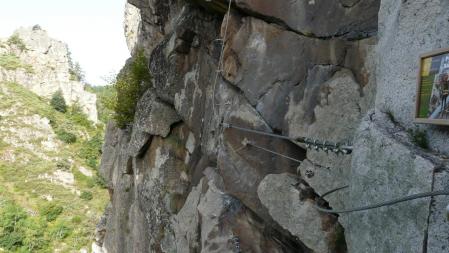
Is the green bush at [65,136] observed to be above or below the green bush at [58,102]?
below

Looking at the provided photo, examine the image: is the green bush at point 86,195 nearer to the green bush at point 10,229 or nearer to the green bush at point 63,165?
the green bush at point 63,165

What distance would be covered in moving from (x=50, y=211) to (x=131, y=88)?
2845cm

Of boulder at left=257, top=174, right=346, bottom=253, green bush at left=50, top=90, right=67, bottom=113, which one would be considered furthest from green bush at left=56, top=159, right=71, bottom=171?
boulder at left=257, top=174, right=346, bottom=253

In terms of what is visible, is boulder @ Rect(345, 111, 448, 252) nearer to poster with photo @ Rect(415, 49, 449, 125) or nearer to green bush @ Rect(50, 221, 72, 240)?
poster with photo @ Rect(415, 49, 449, 125)

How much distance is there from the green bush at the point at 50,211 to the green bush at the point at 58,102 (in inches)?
754

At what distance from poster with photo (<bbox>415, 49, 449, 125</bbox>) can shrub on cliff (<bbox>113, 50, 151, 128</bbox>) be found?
9188 mm

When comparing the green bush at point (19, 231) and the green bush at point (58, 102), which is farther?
the green bush at point (58, 102)

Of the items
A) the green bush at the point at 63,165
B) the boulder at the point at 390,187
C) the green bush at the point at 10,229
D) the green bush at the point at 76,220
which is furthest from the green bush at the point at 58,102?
the boulder at the point at 390,187

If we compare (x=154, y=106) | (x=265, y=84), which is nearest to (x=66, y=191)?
(x=154, y=106)

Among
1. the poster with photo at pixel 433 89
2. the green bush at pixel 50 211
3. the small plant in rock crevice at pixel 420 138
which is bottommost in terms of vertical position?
the green bush at pixel 50 211

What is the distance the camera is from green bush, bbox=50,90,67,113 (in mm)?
51844

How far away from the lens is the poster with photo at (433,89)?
248 cm

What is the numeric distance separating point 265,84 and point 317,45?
95 cm

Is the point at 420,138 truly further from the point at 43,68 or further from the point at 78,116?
the point at 43,68
